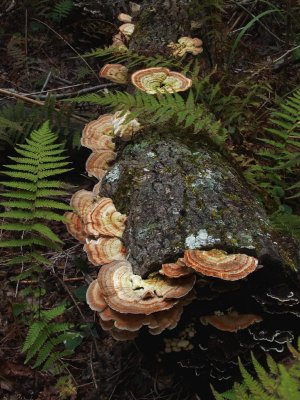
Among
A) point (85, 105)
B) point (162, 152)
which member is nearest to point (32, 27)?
point (85, 105)

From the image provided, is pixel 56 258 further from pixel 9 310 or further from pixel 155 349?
pixel 155 349

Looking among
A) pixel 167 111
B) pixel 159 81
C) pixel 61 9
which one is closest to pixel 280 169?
pixel 167 111

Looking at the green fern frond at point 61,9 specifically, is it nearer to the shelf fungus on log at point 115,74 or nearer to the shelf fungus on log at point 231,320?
the shelf fungus on log at point 115,74

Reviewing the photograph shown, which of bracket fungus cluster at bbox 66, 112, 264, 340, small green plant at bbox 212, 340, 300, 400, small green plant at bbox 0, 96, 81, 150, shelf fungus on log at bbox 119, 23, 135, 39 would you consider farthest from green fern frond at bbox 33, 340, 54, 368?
shelf fungus on log at bbox 119, 23, 135, 39

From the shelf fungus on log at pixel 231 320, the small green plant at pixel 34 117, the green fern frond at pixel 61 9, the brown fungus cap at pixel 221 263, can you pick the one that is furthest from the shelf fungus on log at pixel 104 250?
the green fern frond at pixel 61 9

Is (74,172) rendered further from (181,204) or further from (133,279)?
(133,279)

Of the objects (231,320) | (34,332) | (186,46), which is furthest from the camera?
(186,46)

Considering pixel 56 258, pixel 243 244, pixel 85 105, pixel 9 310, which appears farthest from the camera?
pixel 85 105
